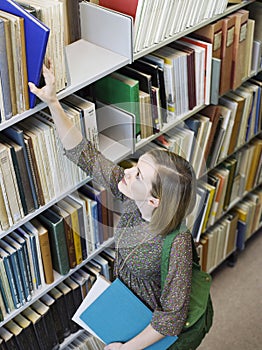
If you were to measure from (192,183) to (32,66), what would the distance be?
1.70 ft

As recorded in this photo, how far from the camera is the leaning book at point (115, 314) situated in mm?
1680

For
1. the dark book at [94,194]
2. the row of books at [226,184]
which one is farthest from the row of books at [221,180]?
the dark book at [94,194]

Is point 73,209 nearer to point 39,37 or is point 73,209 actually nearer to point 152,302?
point 152,302

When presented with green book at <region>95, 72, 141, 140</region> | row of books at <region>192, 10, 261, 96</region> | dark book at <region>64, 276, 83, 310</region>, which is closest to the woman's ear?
green book at <region>95, 72, 141, 140</region>

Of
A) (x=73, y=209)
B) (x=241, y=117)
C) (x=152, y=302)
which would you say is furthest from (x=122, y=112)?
(x=241, y=117)

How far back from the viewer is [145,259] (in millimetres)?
1592

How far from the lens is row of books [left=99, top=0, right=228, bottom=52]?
5.40 ft

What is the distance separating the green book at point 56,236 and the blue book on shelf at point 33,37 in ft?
1.69

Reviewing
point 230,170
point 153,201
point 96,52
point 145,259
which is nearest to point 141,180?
point 153,201

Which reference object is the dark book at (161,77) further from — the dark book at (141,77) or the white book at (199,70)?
the white book at (199,70)

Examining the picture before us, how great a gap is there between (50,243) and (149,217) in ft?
1.38

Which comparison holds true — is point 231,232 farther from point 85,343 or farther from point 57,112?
point 57,112

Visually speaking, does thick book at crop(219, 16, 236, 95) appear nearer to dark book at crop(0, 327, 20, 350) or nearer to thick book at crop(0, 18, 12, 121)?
thick book at crop(0, 18, 12, 121)

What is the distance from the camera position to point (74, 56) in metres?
1.68
